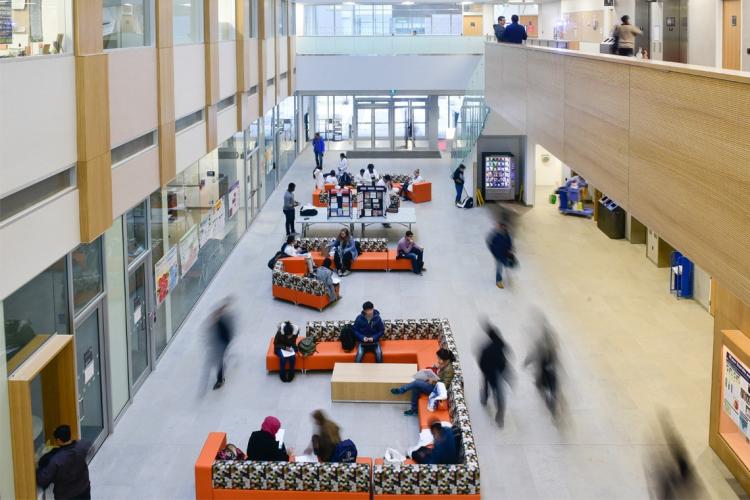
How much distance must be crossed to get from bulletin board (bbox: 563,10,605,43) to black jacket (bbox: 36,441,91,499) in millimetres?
20641

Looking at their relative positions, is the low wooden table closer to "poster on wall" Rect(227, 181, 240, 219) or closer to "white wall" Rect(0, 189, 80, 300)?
"white wall" Rect(0, 189, 80, 300)

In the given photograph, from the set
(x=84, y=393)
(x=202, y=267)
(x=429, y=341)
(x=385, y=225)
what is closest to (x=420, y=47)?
(x=385, y=225)

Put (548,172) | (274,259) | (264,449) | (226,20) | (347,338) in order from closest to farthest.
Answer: (264,449)
(347,338)
(274,259)
(226,20)
(548,172)

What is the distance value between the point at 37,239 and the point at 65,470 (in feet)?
8.11

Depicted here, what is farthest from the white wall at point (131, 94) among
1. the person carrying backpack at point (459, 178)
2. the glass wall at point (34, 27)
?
the person carrying backpack at point (459, 178)

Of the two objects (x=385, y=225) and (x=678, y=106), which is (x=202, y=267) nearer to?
(x=385, y=225)

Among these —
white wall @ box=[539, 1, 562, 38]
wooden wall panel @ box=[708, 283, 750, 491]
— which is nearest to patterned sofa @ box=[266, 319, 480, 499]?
wooden wall panel @ box=[708, 283, 750, 491]

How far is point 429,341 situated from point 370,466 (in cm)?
520

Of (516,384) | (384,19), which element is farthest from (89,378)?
(384,19)

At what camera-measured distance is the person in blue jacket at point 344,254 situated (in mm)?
21609

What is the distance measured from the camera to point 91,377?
12047 mm

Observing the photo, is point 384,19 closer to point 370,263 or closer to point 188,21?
point 370,263

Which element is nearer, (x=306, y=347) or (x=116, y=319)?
(x=116, y=319)

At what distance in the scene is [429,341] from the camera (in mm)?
15523
